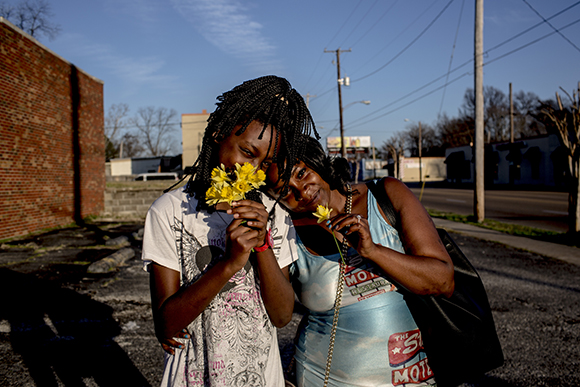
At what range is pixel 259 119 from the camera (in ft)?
5.48

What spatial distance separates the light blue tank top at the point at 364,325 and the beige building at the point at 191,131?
1942 inches

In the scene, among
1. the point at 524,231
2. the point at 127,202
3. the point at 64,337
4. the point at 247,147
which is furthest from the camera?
the point at 127,202

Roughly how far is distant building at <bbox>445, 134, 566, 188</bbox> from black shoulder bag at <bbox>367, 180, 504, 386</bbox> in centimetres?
3245

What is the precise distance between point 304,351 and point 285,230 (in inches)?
23.8

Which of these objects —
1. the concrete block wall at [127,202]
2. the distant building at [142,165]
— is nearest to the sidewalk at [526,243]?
the concrete block wall at [127,202]

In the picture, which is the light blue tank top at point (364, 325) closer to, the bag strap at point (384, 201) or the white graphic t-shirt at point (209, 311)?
the bag strap at point (384, 201)

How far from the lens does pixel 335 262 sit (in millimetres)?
1761

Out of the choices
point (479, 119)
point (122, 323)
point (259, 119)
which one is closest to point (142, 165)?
point (479, 119)

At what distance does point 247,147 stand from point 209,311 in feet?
2.12

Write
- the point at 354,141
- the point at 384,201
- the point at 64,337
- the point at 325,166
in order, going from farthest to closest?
the point at 354,141 → the point at 64,337 → the point at 325,166 → the point at 384,201

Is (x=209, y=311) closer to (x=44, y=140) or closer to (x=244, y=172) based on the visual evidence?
(x=244, y=172)

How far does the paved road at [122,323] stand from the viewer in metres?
3.61

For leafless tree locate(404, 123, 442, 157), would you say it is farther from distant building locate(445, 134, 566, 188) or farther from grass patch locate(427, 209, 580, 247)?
grass patch locate(427, 209, 580, 247)

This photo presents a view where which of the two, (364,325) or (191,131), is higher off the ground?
(191,131)
